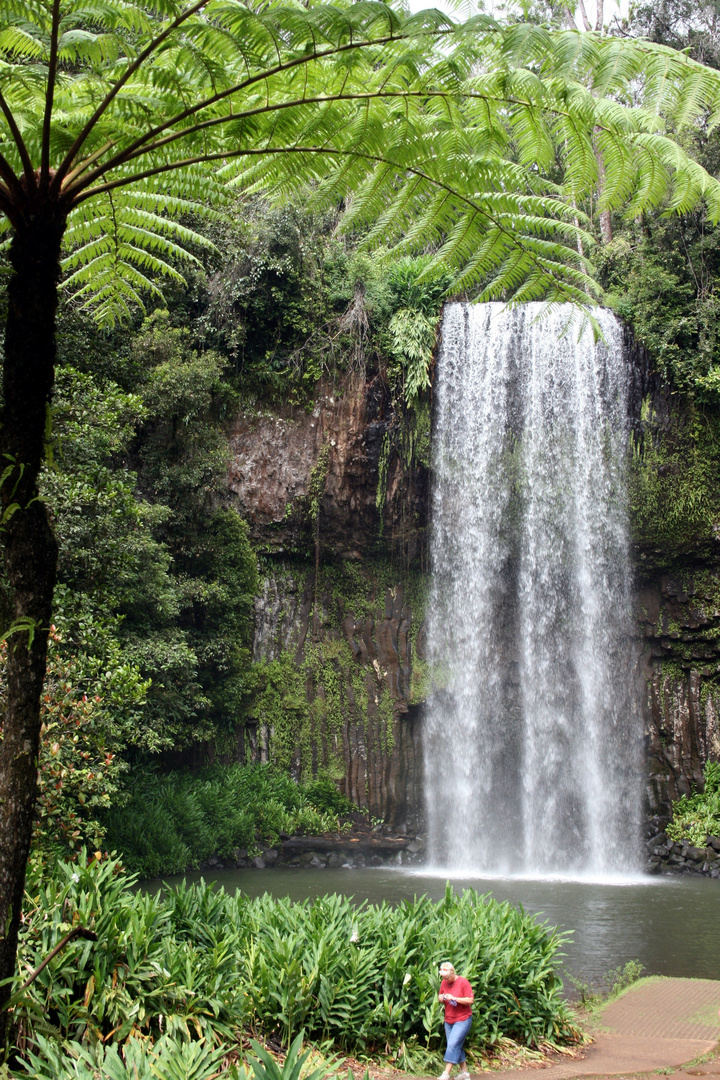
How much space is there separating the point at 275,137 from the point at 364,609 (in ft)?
43.2

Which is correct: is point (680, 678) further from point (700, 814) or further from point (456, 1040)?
point (456, 1040)

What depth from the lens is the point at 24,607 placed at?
2926mm

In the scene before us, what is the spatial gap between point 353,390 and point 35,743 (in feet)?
44.9

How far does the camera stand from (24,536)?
2957mm

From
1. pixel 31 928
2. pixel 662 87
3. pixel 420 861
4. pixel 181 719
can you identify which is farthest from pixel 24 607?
pixel 420 861

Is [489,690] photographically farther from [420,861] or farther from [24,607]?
[24,607]

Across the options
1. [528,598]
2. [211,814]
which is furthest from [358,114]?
[528,598]

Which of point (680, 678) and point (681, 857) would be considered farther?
point (680, 678)

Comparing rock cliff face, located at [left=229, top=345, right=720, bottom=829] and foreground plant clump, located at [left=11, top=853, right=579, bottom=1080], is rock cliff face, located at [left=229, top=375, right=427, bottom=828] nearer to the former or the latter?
rock cliff face, located at [left=229, top=345, right=720, bottom=829]

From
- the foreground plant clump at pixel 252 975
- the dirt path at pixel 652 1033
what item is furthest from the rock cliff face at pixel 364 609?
the foreground plant clump at pixel 252 975

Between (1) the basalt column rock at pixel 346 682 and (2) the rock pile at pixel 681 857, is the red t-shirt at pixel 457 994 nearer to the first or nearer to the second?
(2) the rock pile at pixel 681 857

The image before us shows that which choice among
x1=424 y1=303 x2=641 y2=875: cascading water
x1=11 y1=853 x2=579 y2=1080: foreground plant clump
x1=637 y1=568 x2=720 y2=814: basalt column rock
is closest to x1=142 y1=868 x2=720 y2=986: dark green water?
x1=11 y1=853 x2=579 y2=1080: foreground plant clump

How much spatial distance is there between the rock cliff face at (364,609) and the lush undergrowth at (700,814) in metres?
0.44

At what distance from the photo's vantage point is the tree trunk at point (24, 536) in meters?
2.90
